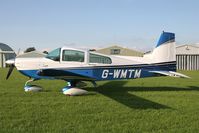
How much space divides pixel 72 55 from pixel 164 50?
4.02 metres

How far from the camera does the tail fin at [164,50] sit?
12.7 m

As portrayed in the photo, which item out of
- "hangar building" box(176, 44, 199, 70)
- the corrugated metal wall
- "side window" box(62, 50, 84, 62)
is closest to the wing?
"side window" box(62, 50, 84, 62)

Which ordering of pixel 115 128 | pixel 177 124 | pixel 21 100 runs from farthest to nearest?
1. pixel 21 100
2. pixel 177 124
3. pixel 115 128

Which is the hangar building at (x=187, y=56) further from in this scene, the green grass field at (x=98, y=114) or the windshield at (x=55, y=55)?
the green grass field at (x=98, y=114)

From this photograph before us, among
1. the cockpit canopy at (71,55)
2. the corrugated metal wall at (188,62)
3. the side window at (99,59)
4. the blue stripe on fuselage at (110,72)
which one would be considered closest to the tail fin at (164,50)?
the blue stripe on fuselage at (110,72)

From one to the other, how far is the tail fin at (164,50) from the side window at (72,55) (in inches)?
119

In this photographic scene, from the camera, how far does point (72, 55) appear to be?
11.8 m

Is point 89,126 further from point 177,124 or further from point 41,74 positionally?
point 41,74

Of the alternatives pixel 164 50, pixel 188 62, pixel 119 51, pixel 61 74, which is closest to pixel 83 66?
pixel 61 74

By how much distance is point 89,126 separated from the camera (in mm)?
6105

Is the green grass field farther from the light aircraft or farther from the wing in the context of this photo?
the light aircraft

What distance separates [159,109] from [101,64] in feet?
14.5

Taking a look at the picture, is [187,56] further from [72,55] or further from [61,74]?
[61,74]

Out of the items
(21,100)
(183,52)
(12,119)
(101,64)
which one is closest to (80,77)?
(101,64)
